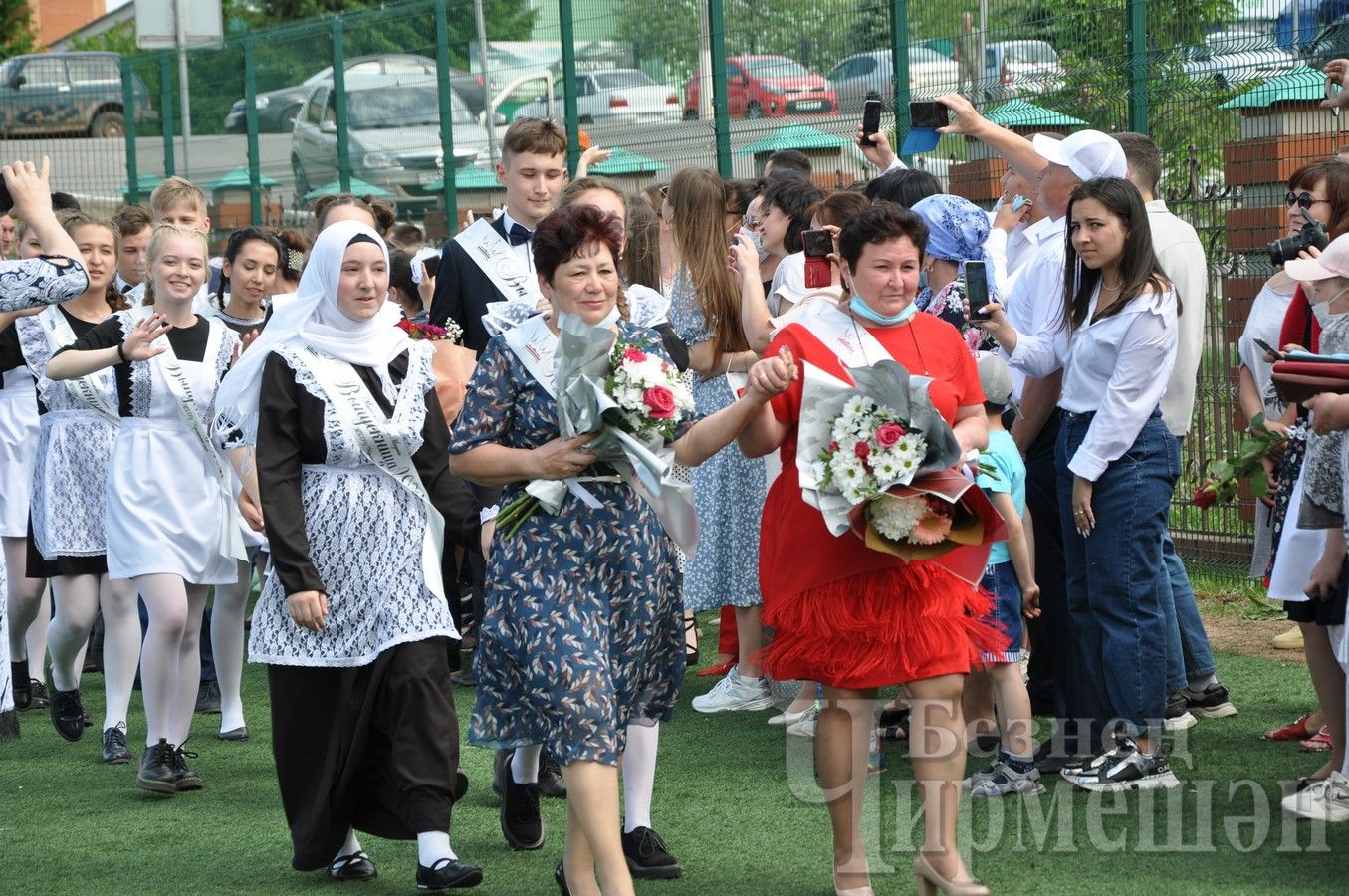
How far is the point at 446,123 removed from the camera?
511 inches

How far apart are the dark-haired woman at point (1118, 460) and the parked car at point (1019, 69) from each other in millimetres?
3050

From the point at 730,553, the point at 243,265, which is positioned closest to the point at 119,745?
the point at 243,265

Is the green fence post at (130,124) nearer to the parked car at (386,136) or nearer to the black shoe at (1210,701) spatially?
the parked car at (386,136)

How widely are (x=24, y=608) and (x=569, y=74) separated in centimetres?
569

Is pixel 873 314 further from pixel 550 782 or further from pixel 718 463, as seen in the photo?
pixel 718 463

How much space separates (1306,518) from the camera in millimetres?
4996

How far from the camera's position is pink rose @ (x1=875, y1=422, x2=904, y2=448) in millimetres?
4266

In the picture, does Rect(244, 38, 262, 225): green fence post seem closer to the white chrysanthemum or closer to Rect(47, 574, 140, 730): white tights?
Rect(47, 574, 140, 730): white tights

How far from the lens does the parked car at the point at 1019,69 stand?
8398 millimetres

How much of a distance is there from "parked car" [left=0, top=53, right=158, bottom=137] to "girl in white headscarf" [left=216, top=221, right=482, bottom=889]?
12.8 metres

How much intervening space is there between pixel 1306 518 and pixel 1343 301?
65cm

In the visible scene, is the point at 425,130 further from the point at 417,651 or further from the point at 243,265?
the point at 417,651

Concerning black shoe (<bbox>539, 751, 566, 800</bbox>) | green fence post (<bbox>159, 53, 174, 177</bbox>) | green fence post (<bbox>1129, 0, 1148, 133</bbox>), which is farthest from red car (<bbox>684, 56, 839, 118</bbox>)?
green fence post (<bbox>159, 53, 174, 177</bbox>)

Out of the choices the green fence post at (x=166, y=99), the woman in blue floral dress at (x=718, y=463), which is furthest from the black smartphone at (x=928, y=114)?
the green fence post at (x=166, y=99)
